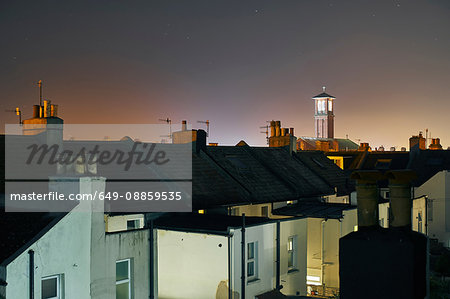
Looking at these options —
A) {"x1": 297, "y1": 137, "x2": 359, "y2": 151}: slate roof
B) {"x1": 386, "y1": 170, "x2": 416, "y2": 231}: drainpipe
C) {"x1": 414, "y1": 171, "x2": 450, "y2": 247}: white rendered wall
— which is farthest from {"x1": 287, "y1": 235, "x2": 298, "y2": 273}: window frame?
{"x1": 297, "y1": 137, "x2": 359, "y2": 151}: slate roof

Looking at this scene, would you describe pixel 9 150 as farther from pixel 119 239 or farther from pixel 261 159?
pixel 261 159

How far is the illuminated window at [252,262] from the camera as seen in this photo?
65.0ft

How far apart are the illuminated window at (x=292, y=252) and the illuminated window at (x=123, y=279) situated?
27.8 ft

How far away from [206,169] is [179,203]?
544cm

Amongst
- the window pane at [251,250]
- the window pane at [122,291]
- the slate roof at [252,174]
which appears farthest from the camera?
the slate roof at [252,174]

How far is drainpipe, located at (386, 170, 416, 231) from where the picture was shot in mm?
10156

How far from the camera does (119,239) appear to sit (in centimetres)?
1620

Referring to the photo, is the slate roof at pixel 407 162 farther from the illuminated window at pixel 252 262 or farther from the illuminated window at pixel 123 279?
the illuminated window at pixel 123 279

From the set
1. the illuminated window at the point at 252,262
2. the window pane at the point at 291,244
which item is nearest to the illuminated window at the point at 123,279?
the illuminated window at the point at 252,262

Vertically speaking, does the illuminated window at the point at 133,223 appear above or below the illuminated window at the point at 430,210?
above

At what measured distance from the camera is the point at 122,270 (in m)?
16.7

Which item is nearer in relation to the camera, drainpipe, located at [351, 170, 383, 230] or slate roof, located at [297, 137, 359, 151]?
drainpipe, located at [351, 170, 383, 230]

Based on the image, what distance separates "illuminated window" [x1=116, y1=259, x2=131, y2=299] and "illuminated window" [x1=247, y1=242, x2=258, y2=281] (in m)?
5.20

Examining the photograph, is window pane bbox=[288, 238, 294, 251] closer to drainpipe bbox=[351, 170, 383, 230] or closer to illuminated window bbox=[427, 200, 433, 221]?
drainpipe bbox=[351, 170, 383, 230]
